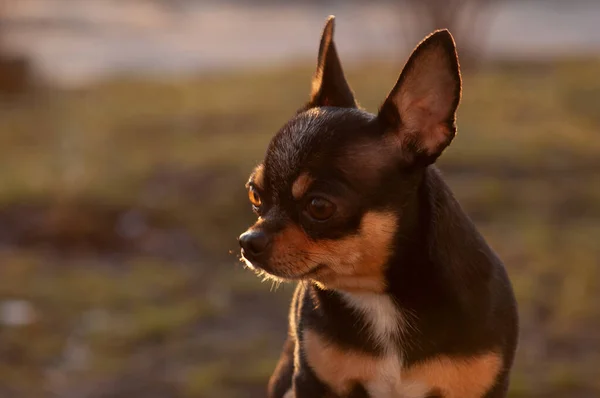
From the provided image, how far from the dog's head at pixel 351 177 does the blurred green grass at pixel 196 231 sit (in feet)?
10.5

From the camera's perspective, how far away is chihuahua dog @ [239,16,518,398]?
11.0ft

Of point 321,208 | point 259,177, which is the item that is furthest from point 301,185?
point 259,177

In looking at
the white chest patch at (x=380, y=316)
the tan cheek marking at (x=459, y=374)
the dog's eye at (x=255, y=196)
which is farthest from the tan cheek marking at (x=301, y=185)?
the tan cheek marking at (x=459, y=374)

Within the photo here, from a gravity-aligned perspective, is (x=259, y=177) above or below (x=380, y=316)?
above

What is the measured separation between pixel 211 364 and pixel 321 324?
3.41m

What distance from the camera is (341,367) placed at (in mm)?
3504

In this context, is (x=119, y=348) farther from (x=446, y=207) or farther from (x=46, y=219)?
(x=446, y=207)

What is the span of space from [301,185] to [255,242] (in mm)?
251

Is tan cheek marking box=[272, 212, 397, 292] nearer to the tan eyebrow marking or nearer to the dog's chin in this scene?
the dog's chin

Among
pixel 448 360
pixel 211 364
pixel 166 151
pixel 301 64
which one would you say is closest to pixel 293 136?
pixel 448 360

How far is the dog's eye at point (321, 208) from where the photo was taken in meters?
3.30

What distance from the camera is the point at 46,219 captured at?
31.3 ft

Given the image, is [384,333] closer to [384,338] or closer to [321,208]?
[384,338]

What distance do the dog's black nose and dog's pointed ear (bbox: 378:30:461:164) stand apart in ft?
1.99
